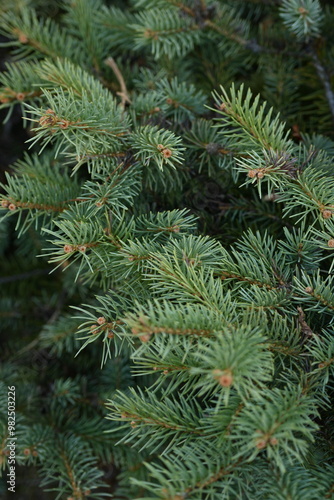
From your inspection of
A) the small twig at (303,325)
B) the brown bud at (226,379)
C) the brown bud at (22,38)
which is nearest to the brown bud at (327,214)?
the small twig at (303,325)

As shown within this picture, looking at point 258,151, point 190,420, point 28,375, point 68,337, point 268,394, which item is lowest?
point 28,375

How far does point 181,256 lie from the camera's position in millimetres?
528

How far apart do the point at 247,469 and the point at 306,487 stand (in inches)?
2.8

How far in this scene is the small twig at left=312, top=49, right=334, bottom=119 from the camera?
769 millimetres

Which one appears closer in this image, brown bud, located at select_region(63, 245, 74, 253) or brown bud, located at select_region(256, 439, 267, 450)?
brown bud, located at select_region(256, 439, 267, 450)

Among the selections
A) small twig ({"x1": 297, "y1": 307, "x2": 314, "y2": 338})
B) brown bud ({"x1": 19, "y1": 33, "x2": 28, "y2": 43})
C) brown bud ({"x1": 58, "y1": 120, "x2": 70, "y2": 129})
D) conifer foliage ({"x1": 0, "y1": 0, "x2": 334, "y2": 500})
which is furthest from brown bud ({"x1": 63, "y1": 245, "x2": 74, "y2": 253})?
brown bud ({"x1": 19, "y1": 33, "x2": 28, "y2": 43})

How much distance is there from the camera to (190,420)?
1.67 ft

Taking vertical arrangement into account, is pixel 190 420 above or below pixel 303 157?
below

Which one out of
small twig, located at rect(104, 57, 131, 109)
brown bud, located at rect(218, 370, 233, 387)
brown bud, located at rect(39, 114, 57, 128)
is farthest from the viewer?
small twig, located at rect(104, 57, 131, 109)

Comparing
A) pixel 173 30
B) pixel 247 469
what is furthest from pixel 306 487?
pixel 173 30

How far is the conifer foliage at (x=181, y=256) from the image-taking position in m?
0.45

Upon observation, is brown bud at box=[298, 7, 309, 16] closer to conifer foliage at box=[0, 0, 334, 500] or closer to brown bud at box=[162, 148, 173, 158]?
conifer foliage at box=[0, 0, 334, 500]

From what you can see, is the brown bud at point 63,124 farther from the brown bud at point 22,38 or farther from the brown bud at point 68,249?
the brown bud at point 22,38

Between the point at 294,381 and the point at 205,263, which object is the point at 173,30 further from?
the point at 294,381
